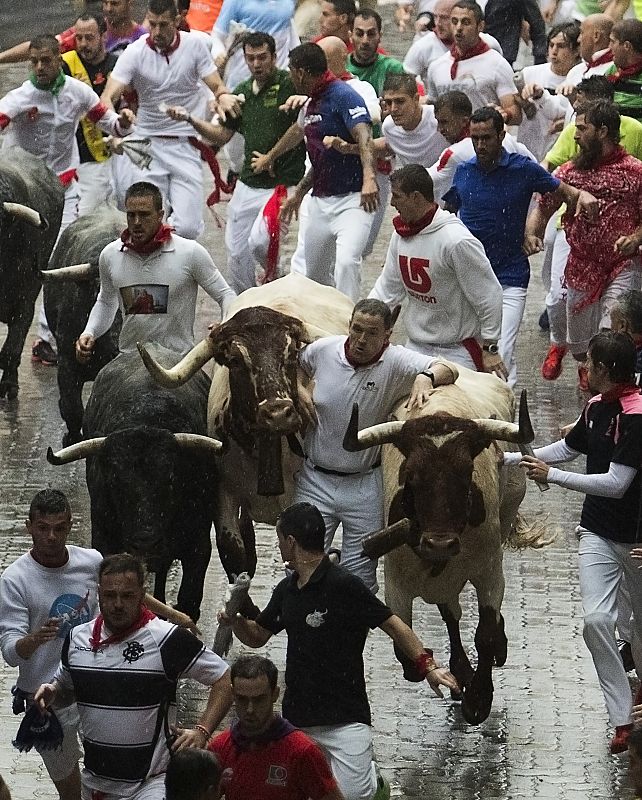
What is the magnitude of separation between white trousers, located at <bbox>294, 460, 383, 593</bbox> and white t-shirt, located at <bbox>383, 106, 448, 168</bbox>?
574cm

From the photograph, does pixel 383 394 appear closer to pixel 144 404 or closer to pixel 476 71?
pixel 144 404

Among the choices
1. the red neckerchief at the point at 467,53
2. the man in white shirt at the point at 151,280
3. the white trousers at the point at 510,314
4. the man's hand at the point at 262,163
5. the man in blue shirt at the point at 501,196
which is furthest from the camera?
the red neckerchief at the point at 467,53

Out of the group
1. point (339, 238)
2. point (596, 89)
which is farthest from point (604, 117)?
point (339, 238)

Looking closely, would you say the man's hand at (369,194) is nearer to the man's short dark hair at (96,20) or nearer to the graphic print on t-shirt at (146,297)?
the graphic print on t-shirt at (146,297)

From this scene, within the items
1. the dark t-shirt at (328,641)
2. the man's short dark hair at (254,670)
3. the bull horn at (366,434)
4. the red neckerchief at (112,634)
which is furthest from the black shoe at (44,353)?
the man's short dark hair at (254,670)

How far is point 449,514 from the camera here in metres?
8.86

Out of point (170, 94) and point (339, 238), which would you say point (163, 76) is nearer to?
point (170, 94)

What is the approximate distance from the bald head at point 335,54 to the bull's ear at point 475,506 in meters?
7.07

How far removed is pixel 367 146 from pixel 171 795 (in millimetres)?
8400

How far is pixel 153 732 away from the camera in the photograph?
7160mm

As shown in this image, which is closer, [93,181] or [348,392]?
[348,392]

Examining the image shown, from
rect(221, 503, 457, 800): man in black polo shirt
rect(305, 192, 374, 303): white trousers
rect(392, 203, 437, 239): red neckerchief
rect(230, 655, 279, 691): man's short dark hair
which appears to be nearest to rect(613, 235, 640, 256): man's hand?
rect(305, 192, 374, 303): white trousers

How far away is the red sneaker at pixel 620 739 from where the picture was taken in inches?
349

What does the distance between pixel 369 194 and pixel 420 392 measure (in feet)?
16.2
